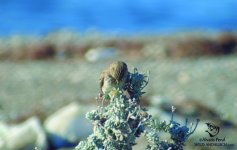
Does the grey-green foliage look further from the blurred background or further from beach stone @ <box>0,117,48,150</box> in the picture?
beach stone @ <box>0,117,48,150</box>

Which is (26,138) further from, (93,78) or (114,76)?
(93,78)

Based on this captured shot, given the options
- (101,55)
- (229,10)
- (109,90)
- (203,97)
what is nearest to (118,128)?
(109,90)

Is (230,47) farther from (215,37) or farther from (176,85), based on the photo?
(176,85)

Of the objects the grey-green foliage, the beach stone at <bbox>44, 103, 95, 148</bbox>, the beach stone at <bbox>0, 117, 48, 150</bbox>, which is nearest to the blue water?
the beach stone at <bbox>44, 103, 95, 148</bbox>

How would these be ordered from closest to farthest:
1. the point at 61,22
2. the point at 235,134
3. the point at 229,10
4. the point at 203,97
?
the point at 235,134
the point at 203,97
the point at 61,22
the point at 229,10

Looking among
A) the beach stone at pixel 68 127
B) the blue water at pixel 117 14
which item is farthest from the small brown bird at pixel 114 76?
the blue water at pixel 117 14
